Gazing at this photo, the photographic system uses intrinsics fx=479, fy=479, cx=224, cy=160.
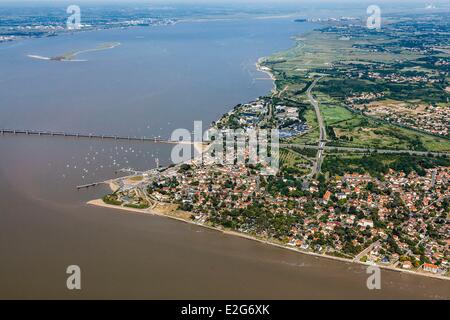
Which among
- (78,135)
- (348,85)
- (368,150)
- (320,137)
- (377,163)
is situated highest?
(348,85)

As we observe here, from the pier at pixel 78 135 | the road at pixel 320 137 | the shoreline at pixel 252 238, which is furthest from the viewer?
the pier at pixel 78 135

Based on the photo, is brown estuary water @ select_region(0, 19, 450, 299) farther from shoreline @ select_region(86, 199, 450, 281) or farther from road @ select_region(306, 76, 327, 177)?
road @ select_region(306, 76, 327, 177)

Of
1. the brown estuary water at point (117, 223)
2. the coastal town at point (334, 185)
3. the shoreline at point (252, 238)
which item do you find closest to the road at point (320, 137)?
the coastal town at point (334, 185)

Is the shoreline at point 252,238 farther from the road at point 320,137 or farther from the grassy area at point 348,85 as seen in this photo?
the grassy area at point 348,85

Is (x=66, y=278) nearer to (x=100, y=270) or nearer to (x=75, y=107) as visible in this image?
(x=100, y=270)

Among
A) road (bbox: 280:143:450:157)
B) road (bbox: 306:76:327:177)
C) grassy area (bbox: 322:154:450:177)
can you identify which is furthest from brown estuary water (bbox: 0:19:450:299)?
grassy area (bbox: 322:154:450:177)

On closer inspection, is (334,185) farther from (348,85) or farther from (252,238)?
(348,85)

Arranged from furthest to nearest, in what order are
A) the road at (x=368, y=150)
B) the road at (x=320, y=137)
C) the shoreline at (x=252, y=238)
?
the road at (x=368, y=150)
the road at (x=320, y=137)
the shoreline at (x=252, y=238)

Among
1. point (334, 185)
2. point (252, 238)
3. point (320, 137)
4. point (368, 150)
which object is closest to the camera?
point (252, 238)

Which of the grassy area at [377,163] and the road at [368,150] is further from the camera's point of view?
the road at [368,150]

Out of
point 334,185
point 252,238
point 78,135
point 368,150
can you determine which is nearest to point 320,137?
point 368,150
